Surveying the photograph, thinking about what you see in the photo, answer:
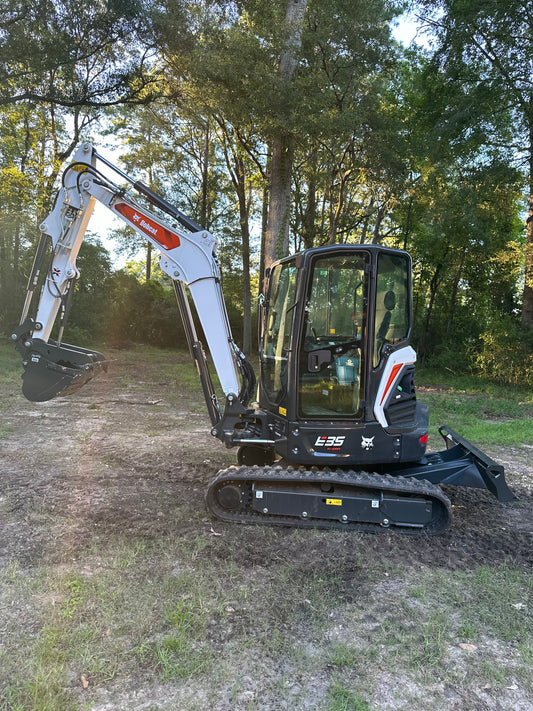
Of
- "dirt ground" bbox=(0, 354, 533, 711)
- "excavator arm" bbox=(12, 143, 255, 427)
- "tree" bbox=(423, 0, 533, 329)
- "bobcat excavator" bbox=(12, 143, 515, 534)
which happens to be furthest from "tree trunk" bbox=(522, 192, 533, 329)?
"excavator arm" bbox=(12, 143, 255, 427)

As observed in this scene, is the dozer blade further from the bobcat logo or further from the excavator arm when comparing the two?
the bobcat logo

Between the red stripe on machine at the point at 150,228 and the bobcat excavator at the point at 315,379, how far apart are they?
10mm

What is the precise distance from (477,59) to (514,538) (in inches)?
614

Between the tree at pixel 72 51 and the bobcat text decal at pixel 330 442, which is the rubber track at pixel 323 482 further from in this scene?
the tree at pixel 72 51

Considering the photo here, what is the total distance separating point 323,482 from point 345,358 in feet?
3.85

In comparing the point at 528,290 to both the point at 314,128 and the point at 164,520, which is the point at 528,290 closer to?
the point at 314,128

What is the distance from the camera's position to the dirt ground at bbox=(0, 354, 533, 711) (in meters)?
2.96

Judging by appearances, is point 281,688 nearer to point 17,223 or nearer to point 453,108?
point 453,108

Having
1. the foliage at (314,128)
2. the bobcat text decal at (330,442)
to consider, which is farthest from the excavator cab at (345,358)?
the foliage at (314,128)

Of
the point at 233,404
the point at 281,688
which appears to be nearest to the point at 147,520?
the point at 233,404

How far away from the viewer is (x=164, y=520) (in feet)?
14.9

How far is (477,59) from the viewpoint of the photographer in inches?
579

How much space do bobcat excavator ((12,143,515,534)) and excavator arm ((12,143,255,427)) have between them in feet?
0.04

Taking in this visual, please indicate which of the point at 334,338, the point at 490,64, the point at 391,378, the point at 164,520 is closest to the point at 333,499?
the point at 391,378
